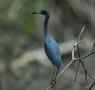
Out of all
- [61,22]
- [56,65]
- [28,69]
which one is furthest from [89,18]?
[56,65]

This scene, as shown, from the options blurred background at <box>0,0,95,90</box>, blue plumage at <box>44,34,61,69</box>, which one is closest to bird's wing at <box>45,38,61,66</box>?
blue plumage at <box>44,34,61,69</box>

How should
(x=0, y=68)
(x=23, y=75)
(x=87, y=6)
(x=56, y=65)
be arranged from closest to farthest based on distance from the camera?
(x=56, y=65) < (x=87, y=6) < (x=0, y=68) < (x=23, y=75)

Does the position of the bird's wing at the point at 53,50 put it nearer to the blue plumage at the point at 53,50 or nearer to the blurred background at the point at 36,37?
the blue plumage at the point at 53,50

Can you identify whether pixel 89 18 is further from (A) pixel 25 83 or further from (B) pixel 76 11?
(A) pixel 25 83

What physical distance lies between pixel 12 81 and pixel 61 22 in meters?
1.38

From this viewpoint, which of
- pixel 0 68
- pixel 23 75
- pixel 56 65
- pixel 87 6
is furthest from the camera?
pixel 23 75

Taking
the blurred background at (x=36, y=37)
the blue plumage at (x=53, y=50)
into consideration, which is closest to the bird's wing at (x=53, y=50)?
the blue plumage at (x=53, y=50)

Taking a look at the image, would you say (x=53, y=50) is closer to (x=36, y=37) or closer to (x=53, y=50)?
(x=53, y=50)

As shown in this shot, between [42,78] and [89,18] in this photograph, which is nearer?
[89,18]

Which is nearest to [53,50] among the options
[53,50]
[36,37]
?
[53,50]

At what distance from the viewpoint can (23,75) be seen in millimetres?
13359

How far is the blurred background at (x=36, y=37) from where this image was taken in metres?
11.7

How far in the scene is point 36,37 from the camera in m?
13.2

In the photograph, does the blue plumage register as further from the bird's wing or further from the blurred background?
the blurred background
